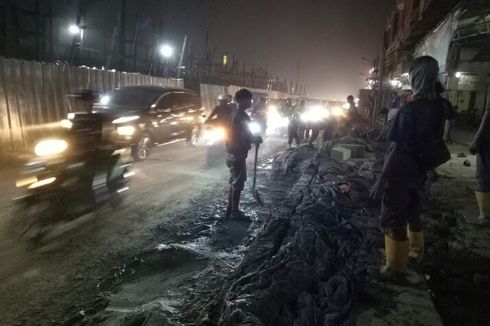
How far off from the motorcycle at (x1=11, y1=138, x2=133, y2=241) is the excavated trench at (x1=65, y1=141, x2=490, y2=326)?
145 cm

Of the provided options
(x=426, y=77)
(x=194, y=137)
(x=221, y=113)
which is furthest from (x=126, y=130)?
(x=426, y=77)

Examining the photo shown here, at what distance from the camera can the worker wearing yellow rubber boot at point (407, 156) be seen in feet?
11.6

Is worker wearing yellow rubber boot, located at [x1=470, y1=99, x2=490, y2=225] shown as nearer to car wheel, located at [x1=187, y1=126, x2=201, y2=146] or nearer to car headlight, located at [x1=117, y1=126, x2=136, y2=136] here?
car headlight, located at [x1=117, y1=126, x2=136, y2=136]

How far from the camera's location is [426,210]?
601cm

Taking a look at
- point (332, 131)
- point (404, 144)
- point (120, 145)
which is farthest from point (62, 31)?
point (404, 144)

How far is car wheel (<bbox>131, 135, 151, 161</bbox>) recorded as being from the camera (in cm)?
1048

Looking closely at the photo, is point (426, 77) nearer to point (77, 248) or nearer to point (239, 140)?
point (239, 140)

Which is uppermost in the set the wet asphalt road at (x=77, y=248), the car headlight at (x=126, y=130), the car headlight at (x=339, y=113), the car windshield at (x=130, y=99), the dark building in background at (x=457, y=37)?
the dark building in background at (x=457, y=37)

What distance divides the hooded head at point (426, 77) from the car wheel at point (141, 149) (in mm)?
8483

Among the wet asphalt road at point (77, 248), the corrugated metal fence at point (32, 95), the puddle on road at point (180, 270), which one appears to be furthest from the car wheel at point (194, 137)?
the puddle on road at point (180, 270)

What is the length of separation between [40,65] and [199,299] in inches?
463

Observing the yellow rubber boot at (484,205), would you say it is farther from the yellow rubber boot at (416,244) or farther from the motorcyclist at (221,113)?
the motorcyclist at (221,113)

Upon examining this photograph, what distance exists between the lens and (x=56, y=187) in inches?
205

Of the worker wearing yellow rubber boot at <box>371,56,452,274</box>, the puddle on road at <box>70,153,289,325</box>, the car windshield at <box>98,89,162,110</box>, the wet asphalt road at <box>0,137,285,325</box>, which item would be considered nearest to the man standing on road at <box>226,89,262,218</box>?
the puddle on road at <box>70,153,289,325</box>
